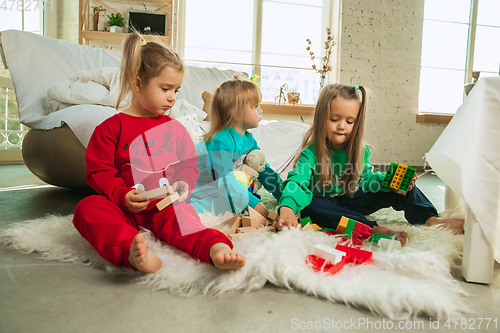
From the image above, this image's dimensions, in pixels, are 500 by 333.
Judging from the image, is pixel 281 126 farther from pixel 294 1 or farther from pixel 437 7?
pixel 437 7

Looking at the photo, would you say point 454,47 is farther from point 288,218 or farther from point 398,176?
point 288,218

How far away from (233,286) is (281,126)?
1.59 m

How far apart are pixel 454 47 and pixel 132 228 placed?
16.1 ft

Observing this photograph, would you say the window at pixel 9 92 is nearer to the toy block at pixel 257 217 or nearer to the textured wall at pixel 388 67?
the toy block at pixel 257 217

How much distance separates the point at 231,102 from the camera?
133 cm

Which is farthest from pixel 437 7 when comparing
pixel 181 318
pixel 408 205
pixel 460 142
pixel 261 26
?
pixel 181 318

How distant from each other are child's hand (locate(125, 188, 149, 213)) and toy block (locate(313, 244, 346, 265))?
448mm

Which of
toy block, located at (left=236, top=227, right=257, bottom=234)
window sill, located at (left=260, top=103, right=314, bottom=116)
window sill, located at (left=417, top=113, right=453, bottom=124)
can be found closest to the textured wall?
window sill, located at (left=417, top=113, right=453, bottom=124)

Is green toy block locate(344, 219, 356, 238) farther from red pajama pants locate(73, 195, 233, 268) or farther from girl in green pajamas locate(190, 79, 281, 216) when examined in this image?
red pajama pants locate(73, 195, 233, 268)

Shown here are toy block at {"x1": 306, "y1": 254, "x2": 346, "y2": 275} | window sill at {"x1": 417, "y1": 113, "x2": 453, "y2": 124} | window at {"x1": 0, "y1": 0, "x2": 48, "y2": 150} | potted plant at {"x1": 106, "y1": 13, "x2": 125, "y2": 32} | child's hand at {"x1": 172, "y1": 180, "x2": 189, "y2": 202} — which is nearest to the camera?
toy block at {"x1": 306, "y1": 254, "x2": 346, "y2": 275}

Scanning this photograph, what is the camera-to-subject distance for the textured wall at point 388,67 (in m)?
4.10

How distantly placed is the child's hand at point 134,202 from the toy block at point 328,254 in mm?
448

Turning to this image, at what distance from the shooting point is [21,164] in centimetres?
324

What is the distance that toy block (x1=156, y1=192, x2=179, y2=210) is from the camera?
3.06 ft
